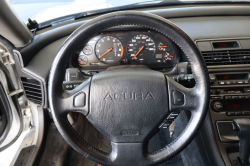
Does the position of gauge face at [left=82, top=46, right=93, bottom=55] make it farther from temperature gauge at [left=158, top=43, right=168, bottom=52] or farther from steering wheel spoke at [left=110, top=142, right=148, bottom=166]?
steering wheel spoke at [left=110, top=142, right=148, bottom=166]

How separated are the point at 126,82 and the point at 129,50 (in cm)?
68

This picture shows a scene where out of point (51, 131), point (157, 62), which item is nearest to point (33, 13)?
point (51, 131)

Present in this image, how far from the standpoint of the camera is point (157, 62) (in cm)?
155

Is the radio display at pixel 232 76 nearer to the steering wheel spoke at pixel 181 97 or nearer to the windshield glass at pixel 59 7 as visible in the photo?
the steering wheel spoke at pixel 181 97

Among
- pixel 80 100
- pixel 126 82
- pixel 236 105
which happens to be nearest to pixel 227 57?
pixel 236 105

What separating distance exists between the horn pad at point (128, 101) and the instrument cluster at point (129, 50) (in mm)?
643

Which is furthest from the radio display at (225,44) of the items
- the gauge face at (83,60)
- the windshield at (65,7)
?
the gauge face at (83,60)

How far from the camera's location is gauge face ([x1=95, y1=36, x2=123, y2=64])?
1.51 m

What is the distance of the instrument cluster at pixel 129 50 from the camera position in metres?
1.50

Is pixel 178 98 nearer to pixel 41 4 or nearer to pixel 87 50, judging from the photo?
pixel 87 50

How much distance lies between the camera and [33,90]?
4.58 ft

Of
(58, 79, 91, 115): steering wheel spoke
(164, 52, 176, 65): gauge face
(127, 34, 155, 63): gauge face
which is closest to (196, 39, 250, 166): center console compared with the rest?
(164, 52, 176, 65): gauge face

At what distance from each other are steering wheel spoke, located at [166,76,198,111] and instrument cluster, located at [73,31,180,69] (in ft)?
2.20

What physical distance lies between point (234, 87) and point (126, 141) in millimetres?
851
